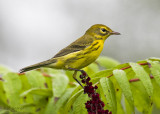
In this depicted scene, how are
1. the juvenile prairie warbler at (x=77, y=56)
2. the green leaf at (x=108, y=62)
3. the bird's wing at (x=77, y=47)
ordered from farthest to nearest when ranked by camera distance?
1. the green leaf at (x=108, y=62)
2. the bird's wing at (x=77, y=47)
3. the juvenile prairie warbler at (x=77, y=56)

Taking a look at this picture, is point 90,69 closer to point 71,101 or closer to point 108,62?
point 108,62

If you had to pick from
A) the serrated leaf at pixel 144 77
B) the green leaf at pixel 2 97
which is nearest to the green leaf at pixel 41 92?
the green leaf at pixel 2 97

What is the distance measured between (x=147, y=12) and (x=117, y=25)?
1.49m

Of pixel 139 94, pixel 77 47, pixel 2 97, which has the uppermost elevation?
pixel 77 47

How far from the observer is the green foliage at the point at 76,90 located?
8.98 ft

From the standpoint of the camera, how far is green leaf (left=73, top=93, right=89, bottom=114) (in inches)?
A: 104

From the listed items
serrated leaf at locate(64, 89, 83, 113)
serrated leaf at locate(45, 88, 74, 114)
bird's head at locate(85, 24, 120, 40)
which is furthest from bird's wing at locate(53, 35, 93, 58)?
serrated leaf at locate(64, 89, 83, 113)

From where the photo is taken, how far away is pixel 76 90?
3.11 m

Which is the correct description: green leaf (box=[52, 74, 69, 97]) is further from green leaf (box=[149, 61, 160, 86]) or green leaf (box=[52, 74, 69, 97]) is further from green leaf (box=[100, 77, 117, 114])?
green leaf (box=[149, 61, 160, 86])

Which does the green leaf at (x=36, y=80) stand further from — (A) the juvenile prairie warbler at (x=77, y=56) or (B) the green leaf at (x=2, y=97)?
(B) the green leaf at (x=2, y=97)

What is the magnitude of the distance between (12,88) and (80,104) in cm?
119

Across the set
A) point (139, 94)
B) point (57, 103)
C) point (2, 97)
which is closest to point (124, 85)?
point (139, 94)

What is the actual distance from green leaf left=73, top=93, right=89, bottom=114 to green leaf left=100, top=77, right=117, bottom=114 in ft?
0.72

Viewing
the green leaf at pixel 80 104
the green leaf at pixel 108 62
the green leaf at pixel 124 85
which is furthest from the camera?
the green leaf at pixel 108 62
